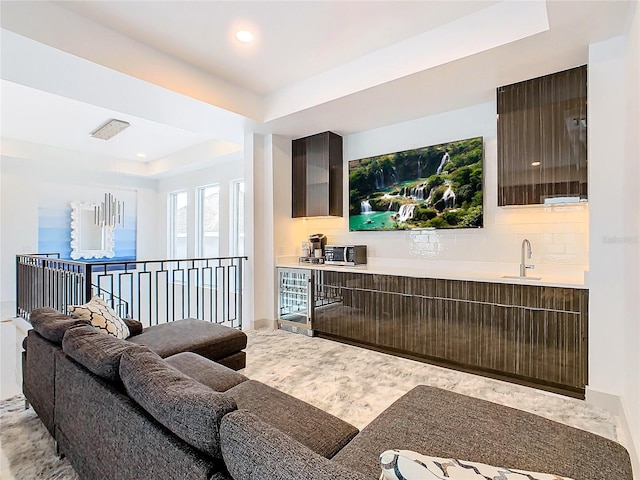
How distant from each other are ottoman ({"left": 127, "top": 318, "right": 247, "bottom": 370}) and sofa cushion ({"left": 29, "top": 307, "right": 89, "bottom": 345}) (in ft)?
2.04

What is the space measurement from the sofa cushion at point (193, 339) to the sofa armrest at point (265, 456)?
67.6 inches

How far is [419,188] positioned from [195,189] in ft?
16.0

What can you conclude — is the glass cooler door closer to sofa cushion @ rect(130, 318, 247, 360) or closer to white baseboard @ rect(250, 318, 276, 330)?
white baseboard @ rect(250, 318, 276, 330)

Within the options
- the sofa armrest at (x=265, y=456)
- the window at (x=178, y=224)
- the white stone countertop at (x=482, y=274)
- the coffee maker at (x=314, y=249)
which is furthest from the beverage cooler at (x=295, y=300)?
the window at (x=178, y=224)

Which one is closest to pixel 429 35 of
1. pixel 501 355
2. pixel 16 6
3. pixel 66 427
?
pixel 501 355

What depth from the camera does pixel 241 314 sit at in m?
4.61

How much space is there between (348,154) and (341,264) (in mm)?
1513

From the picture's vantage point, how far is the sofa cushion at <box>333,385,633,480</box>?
1144 millimetres

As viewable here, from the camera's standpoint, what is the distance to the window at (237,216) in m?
6.18

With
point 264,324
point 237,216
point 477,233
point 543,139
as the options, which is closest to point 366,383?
point 477,233

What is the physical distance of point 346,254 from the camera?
14.1 feet

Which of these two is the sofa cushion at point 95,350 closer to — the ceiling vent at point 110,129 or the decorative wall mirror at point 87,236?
the ceiling vent at point 110,129

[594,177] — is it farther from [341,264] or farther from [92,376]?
[92,376]

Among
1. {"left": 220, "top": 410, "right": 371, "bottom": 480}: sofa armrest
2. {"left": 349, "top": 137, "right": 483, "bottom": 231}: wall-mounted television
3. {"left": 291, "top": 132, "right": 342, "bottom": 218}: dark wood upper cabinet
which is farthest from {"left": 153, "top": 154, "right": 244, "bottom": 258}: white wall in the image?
{"left": 220, "top": 410, "right": 371, "bottom": 480}: sofa armrest
